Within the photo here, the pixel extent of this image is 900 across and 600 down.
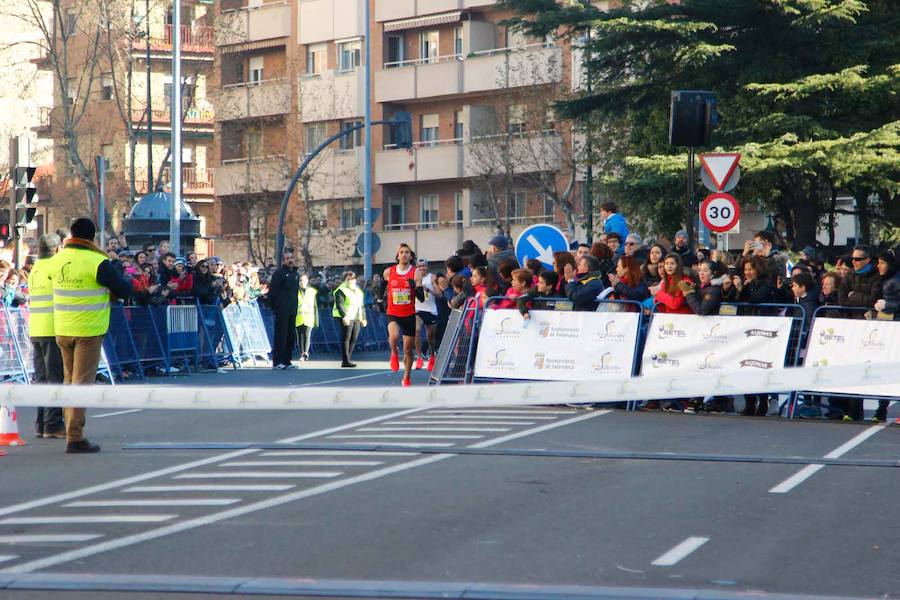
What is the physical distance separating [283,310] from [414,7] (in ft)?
123

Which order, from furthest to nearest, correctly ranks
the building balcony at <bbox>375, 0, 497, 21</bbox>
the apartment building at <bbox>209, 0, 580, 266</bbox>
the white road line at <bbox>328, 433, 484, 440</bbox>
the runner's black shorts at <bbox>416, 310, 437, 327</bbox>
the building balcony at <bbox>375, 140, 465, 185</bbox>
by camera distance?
the building balcony at <bbox>375, 140, 465, 185</bbox>
the building balcony at <bbox>375, 0, 497, 21</bbox>
the apartment building at <bbox>209, 0, 580, 266</bbox>
the runner's black shorts at <bbox>416, 310, 437, 327</bbox>
the white road line at <bbox>328, 433, 484, 440</bbox>

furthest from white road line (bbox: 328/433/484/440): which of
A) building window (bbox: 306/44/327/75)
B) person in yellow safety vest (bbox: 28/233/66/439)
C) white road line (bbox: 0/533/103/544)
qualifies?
building window (bbox: 306/44/327/75)

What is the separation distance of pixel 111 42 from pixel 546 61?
14.6 meters

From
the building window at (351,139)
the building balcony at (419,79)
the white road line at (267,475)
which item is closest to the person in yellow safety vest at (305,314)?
the white road line at (267,475)

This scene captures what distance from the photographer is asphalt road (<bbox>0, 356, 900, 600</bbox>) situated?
7.76 metres

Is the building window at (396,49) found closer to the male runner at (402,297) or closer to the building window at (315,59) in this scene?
the building window at (315,59)

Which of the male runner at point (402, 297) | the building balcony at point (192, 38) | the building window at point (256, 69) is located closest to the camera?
the male runner at point (402, 297)

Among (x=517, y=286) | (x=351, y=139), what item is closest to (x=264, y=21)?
(x=351, y=139)

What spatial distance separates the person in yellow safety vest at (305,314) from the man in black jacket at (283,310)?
4.35 metres

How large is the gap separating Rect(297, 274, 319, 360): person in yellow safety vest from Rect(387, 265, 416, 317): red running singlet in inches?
376

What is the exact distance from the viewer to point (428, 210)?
6550cm

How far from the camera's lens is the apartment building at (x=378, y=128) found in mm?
60031

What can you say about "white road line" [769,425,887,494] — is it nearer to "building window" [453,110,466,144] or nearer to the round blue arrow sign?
the round blue arrow sign

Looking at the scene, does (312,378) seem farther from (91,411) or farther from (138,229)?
(138,229)
